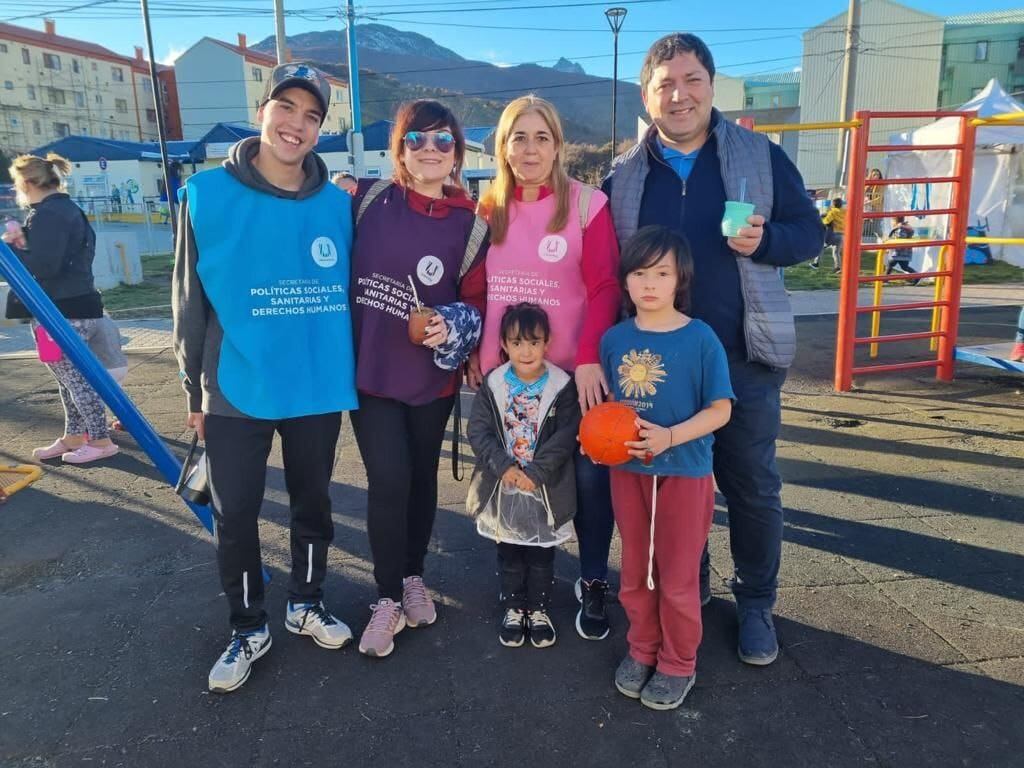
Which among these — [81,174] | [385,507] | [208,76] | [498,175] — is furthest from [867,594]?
[208,76]

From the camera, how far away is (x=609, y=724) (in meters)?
2.37

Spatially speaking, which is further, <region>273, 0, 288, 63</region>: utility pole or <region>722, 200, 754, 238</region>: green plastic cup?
<region>273, 0, 288, 63</region>: utility pole

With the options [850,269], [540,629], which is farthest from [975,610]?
[850,269]

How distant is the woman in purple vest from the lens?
2.62m

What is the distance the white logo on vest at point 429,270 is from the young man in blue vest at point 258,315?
0.29 meters

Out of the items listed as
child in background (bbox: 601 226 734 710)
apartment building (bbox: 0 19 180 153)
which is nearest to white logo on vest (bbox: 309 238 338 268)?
child in background (bbox: 601 226 734 710)

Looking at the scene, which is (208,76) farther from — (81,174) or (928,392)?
(928,392)

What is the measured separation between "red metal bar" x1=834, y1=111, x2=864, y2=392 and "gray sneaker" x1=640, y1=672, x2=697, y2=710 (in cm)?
475

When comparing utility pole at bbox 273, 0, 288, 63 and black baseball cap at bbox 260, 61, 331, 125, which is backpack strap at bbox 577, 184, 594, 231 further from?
utility pole at bbox 273, 0, 288, 63

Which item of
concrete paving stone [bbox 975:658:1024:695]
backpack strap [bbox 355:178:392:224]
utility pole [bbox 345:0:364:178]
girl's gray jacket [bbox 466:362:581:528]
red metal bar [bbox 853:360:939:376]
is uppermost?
utility pole [bbox 345:0:364:178]

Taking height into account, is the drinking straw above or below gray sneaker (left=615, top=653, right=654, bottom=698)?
above

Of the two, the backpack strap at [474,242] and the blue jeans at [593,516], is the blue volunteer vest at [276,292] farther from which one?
the blue jeans at [593,516]

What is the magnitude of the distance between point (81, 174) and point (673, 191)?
40.8 m

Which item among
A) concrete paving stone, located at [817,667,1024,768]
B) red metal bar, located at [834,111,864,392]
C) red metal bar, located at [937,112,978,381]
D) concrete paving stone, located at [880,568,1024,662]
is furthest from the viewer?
red metal bar, located at [937,112,978,381]
